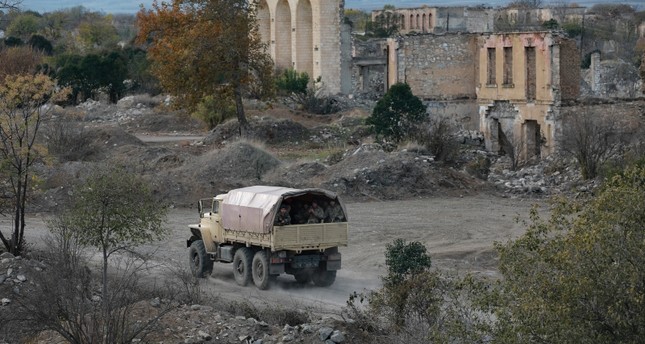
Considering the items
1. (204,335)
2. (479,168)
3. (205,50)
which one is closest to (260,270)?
(204,335)

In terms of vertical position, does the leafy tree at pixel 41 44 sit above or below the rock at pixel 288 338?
above

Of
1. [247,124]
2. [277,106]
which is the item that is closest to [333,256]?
[247,124]

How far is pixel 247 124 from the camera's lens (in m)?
47.7

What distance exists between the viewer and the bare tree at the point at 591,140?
3417 centimetres

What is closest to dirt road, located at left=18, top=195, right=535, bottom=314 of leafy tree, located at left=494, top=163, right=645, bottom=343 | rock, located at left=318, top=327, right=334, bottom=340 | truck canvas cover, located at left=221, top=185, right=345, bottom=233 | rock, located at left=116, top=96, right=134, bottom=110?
truck canvas cover, located at left=221, top=185, right=345, bottom=233

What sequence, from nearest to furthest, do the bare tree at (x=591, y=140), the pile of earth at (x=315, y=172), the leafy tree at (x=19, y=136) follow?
the leafy tree at (x=19, y=136) → the bare tree at (x=591, y=140) → the pile of earth at (x=315, y=172)

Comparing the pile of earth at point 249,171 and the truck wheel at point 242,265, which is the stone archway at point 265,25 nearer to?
the pile of earth at point 249,171

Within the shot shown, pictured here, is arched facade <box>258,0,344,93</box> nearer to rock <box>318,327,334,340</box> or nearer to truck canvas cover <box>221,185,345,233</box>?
truck canvas cover <box>221,185,345,233</box>

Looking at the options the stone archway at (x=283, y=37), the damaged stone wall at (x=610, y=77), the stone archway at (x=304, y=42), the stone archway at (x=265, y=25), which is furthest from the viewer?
the stone archway at (x=265, y=25)

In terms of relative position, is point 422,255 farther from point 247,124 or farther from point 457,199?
point 247,124

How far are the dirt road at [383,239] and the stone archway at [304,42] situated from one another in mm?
32838

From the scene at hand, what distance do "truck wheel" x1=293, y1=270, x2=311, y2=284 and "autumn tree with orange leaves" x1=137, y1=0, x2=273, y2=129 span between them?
2353cm

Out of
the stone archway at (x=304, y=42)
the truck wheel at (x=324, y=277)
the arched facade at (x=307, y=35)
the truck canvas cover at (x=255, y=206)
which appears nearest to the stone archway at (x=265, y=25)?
the arched facade at (x=307, y=35)

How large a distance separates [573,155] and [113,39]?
6379 centimetres
